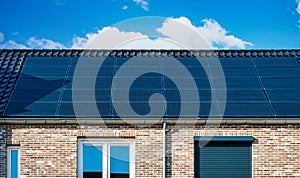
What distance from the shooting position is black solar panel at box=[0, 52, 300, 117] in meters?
12.3

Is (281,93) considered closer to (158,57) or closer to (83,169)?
(158,57)

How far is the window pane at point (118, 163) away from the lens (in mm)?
12109

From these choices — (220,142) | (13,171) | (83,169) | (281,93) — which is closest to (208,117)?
(220,142)

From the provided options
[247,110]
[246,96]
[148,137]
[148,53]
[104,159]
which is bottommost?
[104,159]

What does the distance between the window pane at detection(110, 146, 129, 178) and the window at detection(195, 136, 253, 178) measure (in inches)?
76.3

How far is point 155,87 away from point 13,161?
15.3 ft

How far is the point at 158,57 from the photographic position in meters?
16.1

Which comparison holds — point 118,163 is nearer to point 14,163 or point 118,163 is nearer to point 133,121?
point 133,121

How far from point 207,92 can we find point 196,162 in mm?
2341

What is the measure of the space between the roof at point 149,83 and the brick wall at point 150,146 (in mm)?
402

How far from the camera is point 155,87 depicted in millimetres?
13531

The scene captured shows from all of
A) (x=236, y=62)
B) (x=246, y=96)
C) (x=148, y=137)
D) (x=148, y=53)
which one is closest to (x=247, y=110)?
(x=246, y=96)

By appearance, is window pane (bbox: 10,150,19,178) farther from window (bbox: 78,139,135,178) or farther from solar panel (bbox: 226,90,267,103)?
solar panel (bbox: 226,90,267,103)

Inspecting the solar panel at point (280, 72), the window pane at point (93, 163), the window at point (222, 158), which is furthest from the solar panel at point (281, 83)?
the window pane at point (93, 163)
